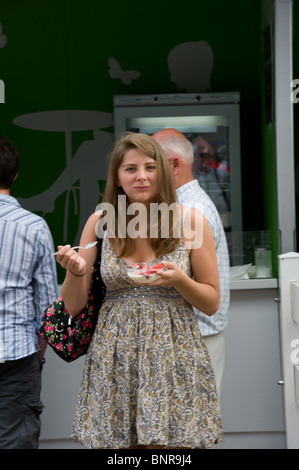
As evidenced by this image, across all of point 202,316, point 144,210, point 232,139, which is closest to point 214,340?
point 202,316

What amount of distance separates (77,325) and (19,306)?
52 cm

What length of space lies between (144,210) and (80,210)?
3619mm

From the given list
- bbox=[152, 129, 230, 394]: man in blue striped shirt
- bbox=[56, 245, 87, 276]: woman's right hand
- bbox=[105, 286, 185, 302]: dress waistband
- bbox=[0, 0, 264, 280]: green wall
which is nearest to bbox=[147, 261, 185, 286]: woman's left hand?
bbox=[105, 286, 185, 302]: dress waistband

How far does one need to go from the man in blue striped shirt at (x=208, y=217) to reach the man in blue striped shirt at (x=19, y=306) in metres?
0.74

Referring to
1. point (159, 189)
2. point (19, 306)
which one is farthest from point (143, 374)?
point (19, 306)

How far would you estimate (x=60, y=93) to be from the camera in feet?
18.7

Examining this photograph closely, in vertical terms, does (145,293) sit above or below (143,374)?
above

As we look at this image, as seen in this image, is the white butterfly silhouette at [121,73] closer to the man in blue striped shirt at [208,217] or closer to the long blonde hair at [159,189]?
the man in blue striped shirt at [208,217]

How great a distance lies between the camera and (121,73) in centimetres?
571

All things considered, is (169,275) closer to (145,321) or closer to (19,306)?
(145,321)

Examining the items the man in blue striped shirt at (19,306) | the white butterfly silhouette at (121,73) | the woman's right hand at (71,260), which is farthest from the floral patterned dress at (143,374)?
the white butterfly silhouette at (121,73)

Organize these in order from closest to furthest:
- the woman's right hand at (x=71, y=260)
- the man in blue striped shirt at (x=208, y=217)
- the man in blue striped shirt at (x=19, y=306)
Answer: the woman's right hand at (x=71, y=260) < the man in blue striped shirt at (x=19, y=306) < the man in blue striped shirt at (x=208, y=217)

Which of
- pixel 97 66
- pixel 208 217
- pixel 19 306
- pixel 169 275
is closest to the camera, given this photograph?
pixel 169 275

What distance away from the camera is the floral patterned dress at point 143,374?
7.12ft
